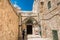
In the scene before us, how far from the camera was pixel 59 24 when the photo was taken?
49.0 ft

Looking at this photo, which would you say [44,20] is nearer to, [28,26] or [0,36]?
[28,26]

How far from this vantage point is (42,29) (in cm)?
2209

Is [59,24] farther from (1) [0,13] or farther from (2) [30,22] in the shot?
(2) [30,22]

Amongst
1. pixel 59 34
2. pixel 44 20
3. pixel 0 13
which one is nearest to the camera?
pixel 0 13

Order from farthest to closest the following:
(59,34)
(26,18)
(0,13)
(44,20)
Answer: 1. (26,18)
2. (44,20)
3. (59,34)
4. (0,13)

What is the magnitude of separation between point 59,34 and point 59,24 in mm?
1327

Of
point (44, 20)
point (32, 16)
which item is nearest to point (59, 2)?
point (44, 20)

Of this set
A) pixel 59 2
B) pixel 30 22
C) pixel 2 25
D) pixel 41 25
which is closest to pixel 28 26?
pixel 30 22

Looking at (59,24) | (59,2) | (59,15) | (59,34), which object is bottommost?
(59,34)

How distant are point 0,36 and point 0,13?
1229mm

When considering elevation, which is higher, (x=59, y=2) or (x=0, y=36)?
(x=59, y=2)

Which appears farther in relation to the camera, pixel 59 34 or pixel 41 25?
pixel 41 25

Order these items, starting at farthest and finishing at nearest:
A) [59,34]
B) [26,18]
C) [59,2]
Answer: [26,18] < [59,2] < [59,34]

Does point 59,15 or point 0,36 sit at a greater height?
point 59,15
